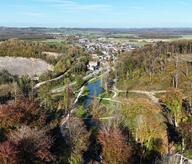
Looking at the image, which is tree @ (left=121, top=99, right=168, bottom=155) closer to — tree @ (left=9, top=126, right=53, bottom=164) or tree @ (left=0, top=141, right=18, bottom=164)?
tree @ (left=9, top=126, right=53, bottom=164)

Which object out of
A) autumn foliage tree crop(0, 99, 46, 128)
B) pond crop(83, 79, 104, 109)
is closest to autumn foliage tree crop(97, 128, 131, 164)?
autumn foliage tree crop(0, 99, 46, 128)

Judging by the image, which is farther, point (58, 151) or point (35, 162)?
point (58, 151)

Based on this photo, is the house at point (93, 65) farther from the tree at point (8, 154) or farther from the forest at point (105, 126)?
the tree at point (8, 154)

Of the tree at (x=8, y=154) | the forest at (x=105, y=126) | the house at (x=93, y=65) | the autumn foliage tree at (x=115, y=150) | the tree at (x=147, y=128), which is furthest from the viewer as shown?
the house at (x=93, y=65)

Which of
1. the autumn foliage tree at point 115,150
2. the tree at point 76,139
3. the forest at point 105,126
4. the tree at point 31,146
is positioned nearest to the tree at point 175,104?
the forest at point 105,126

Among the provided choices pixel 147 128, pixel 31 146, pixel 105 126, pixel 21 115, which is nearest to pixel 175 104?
pixel 147 128

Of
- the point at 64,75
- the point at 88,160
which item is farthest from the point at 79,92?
the point at 88,160

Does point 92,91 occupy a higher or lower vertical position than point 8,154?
lower

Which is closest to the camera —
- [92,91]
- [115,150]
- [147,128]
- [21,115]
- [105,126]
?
[115,150]

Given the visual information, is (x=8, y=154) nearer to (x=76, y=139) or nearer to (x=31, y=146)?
(x=31, y=146)

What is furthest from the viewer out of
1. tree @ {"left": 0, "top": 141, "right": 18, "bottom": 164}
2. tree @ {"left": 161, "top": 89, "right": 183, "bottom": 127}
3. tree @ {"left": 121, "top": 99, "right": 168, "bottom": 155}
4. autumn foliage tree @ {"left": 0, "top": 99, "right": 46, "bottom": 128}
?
tree @ {"left": 161, "top": 89, "right": 183, "bottom": 127}

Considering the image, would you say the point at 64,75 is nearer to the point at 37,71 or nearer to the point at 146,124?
the point at 37,71
